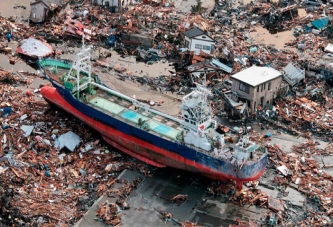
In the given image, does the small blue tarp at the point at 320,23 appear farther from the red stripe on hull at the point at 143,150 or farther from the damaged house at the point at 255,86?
the red stripe on hull at the point at 143,150

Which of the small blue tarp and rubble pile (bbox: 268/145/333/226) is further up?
the small blue tarp

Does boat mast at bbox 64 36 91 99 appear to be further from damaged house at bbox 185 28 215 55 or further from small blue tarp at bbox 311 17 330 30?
small blue tarp at bbox 311 17 330 30

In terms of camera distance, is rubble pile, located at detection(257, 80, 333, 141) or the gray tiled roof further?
the gray tiled roof

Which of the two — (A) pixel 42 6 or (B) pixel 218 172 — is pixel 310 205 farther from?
(A) pixel 42 6

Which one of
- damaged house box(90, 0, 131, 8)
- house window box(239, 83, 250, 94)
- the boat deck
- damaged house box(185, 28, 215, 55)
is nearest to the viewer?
the boat deck

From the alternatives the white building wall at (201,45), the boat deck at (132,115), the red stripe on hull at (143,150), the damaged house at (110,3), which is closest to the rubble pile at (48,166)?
the red stripe on hull at (143,150)

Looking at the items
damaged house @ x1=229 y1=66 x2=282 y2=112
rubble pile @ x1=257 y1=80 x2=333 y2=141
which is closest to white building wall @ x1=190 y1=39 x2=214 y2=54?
damaged house @ x1=229 y1=66 x2=282 y2=112

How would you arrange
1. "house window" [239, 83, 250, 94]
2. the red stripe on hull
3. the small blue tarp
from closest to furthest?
the red stripe on hull
"house window" [239, 83, 250, 94]
the small blue tarp
